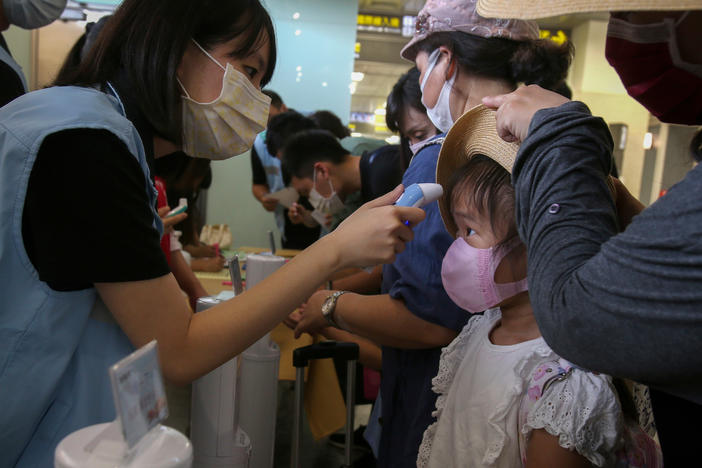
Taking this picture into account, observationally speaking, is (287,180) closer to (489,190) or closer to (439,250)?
(439,250)

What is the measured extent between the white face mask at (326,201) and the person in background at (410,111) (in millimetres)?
1147

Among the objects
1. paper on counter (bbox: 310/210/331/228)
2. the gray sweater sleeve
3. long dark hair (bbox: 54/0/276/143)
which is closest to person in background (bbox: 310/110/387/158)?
paper on counter (bbox: 310/210/331/228)

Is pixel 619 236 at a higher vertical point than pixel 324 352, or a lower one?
higher

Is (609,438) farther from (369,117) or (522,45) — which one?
(369,117)

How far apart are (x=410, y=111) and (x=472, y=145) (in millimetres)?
934

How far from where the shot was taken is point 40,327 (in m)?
0.86

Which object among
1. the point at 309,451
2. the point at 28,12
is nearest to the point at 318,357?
the point at 309,451

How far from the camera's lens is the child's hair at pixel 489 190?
1230 mm

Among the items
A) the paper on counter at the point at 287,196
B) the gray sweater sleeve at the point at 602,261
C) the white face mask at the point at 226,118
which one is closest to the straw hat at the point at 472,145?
the gray sweater sleeve at the point at 602,261

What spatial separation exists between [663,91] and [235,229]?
4.78 meters

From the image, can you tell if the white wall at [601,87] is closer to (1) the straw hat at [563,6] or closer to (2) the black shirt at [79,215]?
(1) the straw hat at [563,6]

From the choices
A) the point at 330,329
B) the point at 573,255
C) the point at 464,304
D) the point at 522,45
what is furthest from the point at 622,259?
the point at 330,329

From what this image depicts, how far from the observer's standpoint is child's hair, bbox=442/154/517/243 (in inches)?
48.4

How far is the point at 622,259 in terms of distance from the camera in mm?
587
